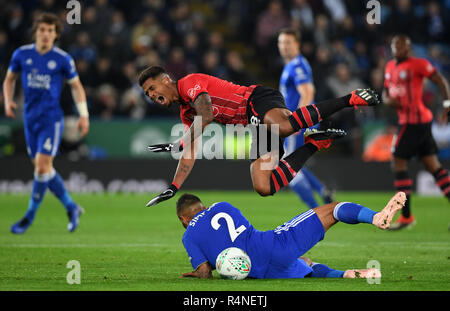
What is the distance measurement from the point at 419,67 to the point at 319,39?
368 inches

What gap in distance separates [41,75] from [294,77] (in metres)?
3.59

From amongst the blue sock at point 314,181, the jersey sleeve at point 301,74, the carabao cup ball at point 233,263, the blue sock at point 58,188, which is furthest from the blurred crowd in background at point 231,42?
the carabao cup ball at point 233,263

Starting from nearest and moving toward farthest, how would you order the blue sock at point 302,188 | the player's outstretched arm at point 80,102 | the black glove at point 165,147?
the black glove at point 165,147 < the player's outstretched arm at point 80,102 < the blue sock at point 302,188

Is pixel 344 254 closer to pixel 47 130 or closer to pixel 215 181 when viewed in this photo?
pixel 47 130

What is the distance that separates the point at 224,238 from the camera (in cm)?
607

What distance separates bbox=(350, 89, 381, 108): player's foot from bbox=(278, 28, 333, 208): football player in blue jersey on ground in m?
3.43

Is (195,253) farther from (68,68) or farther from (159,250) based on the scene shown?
(68,68)

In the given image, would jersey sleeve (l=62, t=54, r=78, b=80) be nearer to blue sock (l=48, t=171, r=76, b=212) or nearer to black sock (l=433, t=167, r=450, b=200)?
blue sock (l=48, t=171, r=76, b=212)

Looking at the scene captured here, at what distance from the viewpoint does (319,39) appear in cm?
1972

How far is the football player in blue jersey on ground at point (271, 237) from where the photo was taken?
6.07m

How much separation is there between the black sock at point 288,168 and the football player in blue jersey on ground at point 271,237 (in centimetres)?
118

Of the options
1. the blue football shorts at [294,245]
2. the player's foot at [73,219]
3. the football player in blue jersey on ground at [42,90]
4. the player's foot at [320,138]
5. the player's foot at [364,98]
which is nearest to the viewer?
the blue football shorts at [294,245]

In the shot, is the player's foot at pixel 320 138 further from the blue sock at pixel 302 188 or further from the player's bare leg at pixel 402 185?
the player's bare leg at pixel 402 185

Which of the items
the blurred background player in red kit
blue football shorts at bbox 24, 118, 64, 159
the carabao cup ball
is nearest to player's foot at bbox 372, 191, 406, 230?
the carabao cup ball
